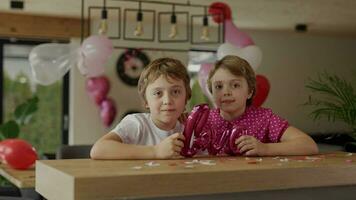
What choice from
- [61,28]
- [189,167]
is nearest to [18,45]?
[61,28]

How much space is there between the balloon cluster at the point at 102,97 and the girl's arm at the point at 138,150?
516 centimetres

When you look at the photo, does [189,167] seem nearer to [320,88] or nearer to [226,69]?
[226,69]

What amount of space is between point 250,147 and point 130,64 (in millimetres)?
5552

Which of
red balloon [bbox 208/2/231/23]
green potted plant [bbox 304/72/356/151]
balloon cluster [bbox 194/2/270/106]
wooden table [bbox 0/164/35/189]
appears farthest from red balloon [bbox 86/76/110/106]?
green potted plant [bbox 304/72/356/151]

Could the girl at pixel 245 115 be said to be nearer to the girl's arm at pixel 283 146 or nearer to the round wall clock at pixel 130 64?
the girl's arm at pixel 283 146

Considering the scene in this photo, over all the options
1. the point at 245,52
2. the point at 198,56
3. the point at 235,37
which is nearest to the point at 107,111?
the point at 198,56

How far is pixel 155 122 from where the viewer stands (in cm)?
126

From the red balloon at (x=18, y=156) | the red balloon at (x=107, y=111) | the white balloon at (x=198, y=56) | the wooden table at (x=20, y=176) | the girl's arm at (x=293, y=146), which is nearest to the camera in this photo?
the girl's arm at (x=293, y=146)

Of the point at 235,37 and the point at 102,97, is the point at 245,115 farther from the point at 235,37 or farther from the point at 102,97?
Result: the point at 102,97

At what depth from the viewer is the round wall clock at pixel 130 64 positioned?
21.7 ft

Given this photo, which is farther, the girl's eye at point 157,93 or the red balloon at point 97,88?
the red balloon at point 97,88

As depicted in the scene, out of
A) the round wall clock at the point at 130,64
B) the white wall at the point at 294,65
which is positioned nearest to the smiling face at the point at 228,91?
the round wall clock at the point at 130,64

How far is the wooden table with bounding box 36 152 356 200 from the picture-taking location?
0.84 metres

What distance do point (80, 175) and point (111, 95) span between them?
580 cm
